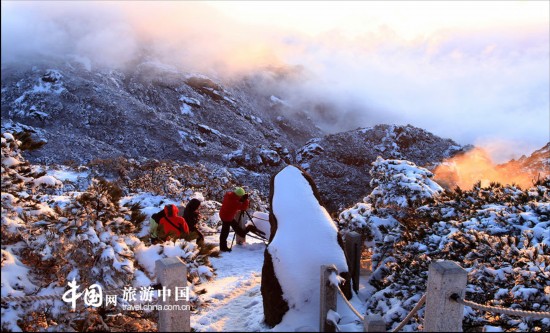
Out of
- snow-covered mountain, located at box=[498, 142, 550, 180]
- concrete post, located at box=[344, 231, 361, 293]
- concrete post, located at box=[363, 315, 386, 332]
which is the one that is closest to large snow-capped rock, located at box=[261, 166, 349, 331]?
concrete post, located at box=[344, 231, 361, 293]

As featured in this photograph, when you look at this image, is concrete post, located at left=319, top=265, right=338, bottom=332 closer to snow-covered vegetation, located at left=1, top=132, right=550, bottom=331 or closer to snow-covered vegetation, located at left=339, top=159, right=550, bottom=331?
snow-covered vegetation, located at left=1, top=132, right=550, bottom=331

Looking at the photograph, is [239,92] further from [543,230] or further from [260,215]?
[543,230]

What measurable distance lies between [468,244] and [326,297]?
2.67 metres

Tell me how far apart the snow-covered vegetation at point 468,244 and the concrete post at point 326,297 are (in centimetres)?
145

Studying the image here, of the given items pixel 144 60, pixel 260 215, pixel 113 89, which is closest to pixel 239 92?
pixel 144 60

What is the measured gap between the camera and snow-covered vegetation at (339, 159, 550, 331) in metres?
4.78

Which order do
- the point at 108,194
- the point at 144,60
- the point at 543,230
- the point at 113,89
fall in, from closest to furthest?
1. the point at 108,194
2. the point at 543,230
3. the point at 113,89
4. the point at 144,60

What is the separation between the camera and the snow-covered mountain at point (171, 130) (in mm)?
36000

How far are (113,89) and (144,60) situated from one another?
1619cm

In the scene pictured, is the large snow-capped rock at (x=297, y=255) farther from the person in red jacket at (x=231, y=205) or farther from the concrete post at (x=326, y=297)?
the person in red jacket at (x=231, y=205)

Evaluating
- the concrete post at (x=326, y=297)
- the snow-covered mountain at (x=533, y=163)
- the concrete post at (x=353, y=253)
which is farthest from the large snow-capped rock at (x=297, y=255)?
the snow-covered mountain at (x=533, y=163)

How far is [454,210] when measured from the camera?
24.5ft

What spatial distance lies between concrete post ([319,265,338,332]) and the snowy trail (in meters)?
1.18

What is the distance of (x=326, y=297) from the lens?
429 centimetres
